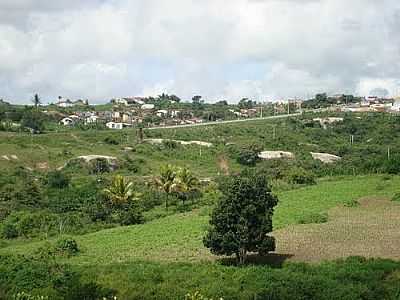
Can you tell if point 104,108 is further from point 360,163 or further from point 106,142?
point 360,163

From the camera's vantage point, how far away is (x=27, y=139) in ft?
297

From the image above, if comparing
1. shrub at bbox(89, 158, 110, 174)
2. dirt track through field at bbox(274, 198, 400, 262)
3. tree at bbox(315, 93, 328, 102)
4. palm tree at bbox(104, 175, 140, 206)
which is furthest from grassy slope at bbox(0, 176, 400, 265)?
tree at bbox(315, 93, 328, 102)

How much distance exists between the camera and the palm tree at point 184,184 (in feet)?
208

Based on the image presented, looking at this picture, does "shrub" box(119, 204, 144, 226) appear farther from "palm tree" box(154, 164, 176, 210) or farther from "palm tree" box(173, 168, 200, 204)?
"palm tree" box(173, 168, 200, 204)

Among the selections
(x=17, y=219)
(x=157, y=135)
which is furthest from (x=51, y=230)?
(x=157, y=135)

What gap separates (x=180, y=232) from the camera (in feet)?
157

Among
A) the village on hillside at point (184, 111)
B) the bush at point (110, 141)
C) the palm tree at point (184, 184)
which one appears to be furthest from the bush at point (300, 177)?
the village on hillside at point (184, 111)

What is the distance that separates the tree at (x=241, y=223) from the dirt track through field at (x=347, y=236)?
2938 millimetres

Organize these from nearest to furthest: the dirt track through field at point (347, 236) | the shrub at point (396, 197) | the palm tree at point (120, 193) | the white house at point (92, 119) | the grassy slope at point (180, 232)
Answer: the dirt track through field at point (347, 236) → the grassy slope at point (180, 232) → the shrub at point (396, 197) → the palm tree at point (120, 193) → the white house at point (92, 119)

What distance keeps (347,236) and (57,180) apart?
127 ft

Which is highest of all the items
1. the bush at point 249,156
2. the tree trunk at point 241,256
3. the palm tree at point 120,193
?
the bush at point 249,156

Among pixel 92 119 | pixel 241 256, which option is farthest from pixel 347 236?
pixel 92 119

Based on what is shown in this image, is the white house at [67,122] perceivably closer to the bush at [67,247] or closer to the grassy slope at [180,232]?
the grassy slope at [180,232]

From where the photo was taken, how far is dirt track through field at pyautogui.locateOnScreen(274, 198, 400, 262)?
37.5 m
